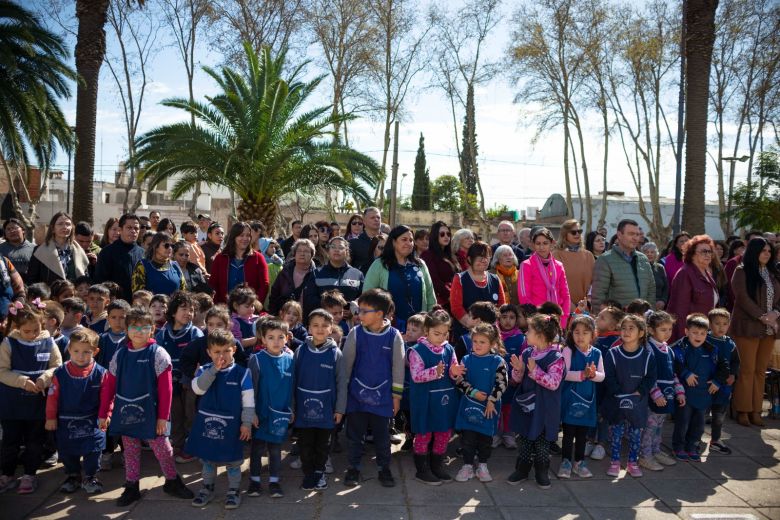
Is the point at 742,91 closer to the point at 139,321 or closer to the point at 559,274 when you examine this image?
the point at 559,274

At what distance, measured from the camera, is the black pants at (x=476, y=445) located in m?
5.27

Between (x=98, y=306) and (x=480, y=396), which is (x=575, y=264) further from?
(x=98, y=306)

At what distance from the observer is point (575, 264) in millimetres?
7316

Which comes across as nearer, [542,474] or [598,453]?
[542,474]

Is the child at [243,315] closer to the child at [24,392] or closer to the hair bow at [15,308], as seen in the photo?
the child at [24,392]

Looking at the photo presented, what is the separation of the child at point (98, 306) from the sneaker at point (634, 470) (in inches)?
188

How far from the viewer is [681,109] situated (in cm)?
1538

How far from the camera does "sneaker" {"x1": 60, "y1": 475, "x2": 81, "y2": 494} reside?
15.7 ft

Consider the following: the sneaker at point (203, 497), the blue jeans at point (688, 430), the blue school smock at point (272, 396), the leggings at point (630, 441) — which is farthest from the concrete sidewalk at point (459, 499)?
the blue school smock at point (272, 396)

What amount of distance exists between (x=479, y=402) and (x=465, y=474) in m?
0.61

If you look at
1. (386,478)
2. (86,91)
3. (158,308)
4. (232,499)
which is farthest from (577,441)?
(86,91)

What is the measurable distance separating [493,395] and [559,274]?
1974 millimetres

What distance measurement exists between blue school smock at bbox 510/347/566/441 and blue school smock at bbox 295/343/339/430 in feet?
5.12

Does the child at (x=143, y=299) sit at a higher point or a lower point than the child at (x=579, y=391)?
higher
